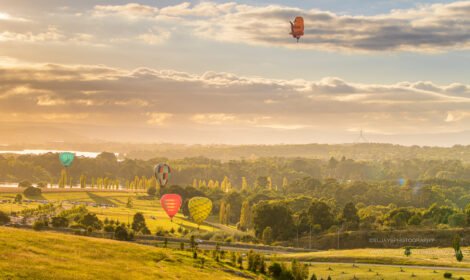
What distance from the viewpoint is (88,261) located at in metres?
94.1

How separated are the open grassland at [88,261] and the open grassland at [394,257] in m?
38.2

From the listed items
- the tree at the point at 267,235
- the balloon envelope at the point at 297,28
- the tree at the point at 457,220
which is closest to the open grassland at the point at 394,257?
the tree at the point at 457,220

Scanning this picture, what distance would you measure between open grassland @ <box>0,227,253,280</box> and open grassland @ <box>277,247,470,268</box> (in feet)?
125

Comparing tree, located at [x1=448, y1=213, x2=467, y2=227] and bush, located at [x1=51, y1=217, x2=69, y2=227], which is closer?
bush, located at [x1=51, y1=217, x2=69, y2=227]

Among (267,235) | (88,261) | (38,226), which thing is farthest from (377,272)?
(38,226)

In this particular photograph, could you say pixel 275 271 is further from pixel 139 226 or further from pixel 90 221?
pixel 90 221

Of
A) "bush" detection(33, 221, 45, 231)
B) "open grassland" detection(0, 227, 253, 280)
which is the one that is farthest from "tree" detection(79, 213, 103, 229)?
"open grassland" detection(0, 227, 253, 280)

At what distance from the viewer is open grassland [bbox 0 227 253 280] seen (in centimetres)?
8300

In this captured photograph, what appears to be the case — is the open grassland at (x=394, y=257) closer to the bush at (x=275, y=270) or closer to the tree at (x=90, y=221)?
the bush at (x=275, y=270)

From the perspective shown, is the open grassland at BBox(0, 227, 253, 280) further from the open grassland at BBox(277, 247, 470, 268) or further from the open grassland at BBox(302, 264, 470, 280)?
the open grassland at BBox(277, 247, 470, 268)

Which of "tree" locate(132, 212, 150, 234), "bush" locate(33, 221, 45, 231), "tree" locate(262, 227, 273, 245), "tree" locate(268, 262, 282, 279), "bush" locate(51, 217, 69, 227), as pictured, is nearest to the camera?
"tree" locate(268, 262, 282, 279)

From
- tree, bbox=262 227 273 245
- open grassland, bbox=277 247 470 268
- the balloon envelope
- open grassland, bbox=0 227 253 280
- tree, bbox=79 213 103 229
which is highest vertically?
the balloon envelope

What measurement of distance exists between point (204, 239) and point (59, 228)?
42103mm

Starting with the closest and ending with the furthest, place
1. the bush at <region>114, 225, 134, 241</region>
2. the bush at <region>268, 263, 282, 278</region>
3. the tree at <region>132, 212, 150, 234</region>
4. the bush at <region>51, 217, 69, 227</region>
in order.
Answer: the bush at <region>268, 263, 282, 278</region>
the bush at <region>114, 225, 134, 241</region>
the bush at <region>51, 217, 69, 227</region>
the tree at <region>132, 212, 150, 234</region>
